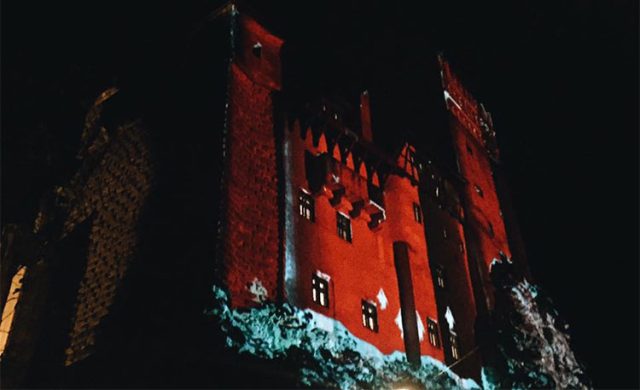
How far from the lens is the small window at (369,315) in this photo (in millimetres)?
24234

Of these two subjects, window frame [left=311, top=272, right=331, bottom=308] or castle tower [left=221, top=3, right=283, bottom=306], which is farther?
window frame [left=311, top=272, right=331, bottom=308]

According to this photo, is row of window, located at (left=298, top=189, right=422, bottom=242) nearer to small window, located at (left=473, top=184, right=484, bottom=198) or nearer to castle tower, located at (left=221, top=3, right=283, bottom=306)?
castle tower, located at (left=221, top=3, right=283, bottom=306)

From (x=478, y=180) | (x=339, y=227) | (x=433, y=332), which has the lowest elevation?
(x=433, y=332)

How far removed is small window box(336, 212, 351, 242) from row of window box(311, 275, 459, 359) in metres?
2.88

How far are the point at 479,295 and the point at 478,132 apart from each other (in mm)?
17829

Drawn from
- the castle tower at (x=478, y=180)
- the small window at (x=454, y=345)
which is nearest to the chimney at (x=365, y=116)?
the castle tower at (x=478, y=180)

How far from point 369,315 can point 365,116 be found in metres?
12.6

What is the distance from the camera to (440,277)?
3034cm

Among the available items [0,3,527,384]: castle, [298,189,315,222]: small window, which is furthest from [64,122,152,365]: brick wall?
[298,189,315,222]: small window

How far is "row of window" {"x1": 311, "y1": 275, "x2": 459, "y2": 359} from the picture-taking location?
2298 centimetres

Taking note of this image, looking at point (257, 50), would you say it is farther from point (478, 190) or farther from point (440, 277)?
point (478, 190)

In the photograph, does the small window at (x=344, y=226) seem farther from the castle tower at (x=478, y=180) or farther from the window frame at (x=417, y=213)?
the castle tower at (x=478, y=180)

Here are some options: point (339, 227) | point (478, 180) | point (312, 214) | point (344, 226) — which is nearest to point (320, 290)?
point (312, 214)

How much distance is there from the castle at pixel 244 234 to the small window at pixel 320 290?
6cm
